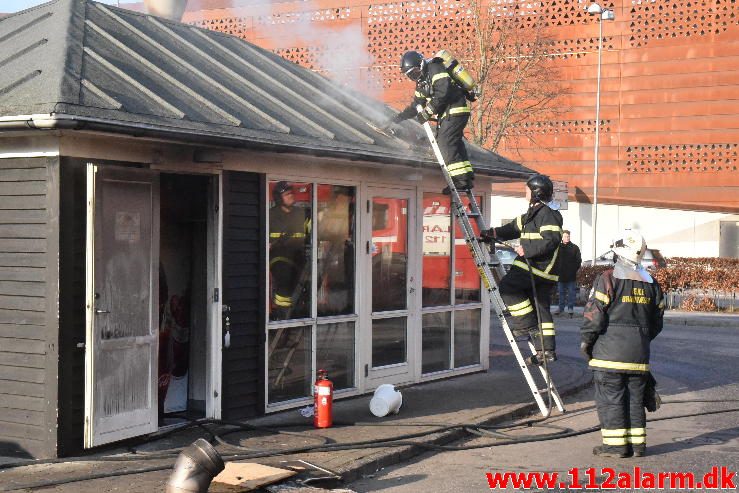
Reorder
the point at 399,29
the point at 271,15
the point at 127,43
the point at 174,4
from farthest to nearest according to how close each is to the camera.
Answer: the point at 399,29, the point at 271,15, the point at 174,4, the point at 127,43

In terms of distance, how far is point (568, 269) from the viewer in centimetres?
1800

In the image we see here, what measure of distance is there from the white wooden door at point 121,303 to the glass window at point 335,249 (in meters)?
2.34

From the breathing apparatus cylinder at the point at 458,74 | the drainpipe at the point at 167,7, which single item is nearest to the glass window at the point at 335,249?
the breathing apparatus cylinder at the point at 458,74

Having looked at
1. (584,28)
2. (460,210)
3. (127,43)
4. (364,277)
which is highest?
(584,28)

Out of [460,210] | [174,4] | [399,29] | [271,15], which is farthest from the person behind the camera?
[399,29]

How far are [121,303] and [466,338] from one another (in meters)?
5.74

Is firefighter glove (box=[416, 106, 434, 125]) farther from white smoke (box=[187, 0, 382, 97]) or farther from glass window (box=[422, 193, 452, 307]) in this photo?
white smoke (box=[187, 0, 382, 97])

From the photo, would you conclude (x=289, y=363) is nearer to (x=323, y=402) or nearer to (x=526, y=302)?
(x=323, y=402)

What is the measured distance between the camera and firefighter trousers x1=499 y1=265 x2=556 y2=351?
33.4 ft

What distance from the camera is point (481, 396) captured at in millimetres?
11203

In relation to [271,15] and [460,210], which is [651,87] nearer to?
[271,15]

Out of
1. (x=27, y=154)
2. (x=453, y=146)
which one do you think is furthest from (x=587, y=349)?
(x=27, y=154)

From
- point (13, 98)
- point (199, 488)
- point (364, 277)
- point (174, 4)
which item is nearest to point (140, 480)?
point (199, 488)

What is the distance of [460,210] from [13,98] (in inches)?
190
